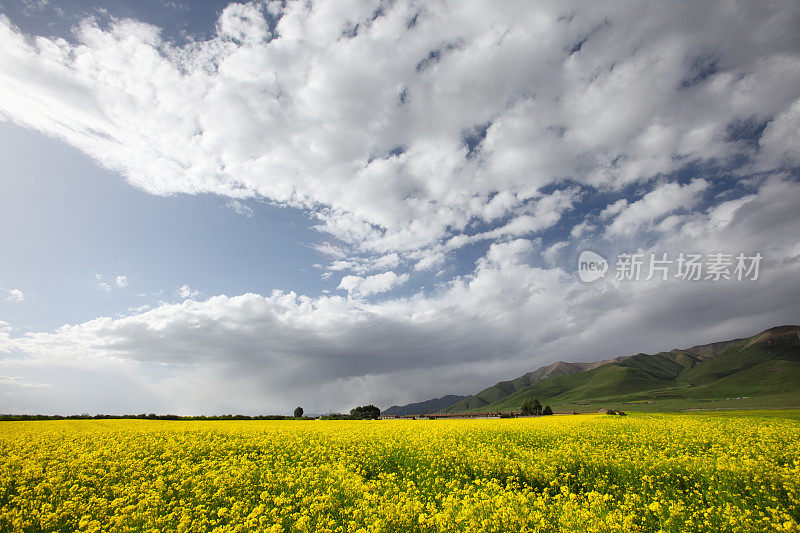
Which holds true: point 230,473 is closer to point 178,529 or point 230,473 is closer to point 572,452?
point 178,529

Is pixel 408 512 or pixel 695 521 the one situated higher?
pixel 408 512

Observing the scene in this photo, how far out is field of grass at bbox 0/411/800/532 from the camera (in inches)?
Result: 343

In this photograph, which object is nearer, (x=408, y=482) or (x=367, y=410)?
(x=408, y=482)

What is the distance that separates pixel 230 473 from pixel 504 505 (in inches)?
367

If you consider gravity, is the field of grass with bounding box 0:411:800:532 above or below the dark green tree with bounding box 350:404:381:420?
above

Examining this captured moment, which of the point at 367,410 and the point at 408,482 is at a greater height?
the point at 408,482

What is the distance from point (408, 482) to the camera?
11789 millimetres

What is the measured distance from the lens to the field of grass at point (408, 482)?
8.72 metres

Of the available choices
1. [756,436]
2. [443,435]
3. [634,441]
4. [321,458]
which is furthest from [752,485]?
[321,458]

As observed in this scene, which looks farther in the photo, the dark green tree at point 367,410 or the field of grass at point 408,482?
the dark green tree at point 367,410

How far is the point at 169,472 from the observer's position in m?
14.0

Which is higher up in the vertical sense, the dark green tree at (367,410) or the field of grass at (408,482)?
the field of grass at (408,482)

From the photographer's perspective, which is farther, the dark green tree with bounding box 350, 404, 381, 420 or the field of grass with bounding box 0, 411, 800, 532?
the dark green tree with bounding box 350, 404, 381, 420

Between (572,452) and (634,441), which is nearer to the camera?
(572,452)
